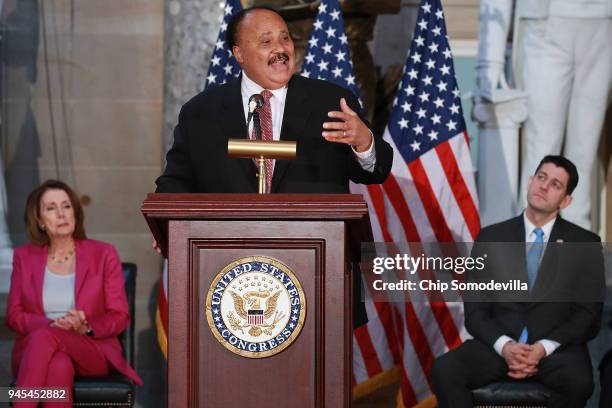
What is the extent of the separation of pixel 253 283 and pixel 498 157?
150 inches

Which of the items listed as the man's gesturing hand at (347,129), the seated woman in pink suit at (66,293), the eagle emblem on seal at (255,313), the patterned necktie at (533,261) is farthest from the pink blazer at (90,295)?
the eagle emblem on seal at (255,313)

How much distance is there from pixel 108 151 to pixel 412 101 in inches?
83.3

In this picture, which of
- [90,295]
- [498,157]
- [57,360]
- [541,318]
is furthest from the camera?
[498,157]

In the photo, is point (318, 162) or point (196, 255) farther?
point (318, 162)

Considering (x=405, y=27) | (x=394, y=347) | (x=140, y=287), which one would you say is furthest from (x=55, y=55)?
(x=394, y=347)

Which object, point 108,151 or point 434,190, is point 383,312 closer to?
point 434,190

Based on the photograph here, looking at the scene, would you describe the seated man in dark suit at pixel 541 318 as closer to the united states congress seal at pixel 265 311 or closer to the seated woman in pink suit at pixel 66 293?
the seated woman in pink suit at pixel 66 293

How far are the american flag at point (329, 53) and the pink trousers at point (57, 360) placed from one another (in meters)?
1.89

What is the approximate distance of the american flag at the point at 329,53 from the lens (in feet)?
20.5

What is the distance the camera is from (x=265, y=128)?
3791 mm

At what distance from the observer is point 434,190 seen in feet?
20.0

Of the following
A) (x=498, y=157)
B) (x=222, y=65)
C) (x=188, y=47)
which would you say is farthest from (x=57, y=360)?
(x=498, y=157)

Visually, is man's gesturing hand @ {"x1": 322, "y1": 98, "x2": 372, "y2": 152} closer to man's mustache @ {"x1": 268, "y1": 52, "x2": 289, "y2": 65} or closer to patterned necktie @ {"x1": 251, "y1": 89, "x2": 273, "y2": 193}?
patterned necktie @ {"x1": 251, "y1": 89, "x2": 273, "y2": 193}

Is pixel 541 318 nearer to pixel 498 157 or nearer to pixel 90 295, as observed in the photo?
pixel 498 157
